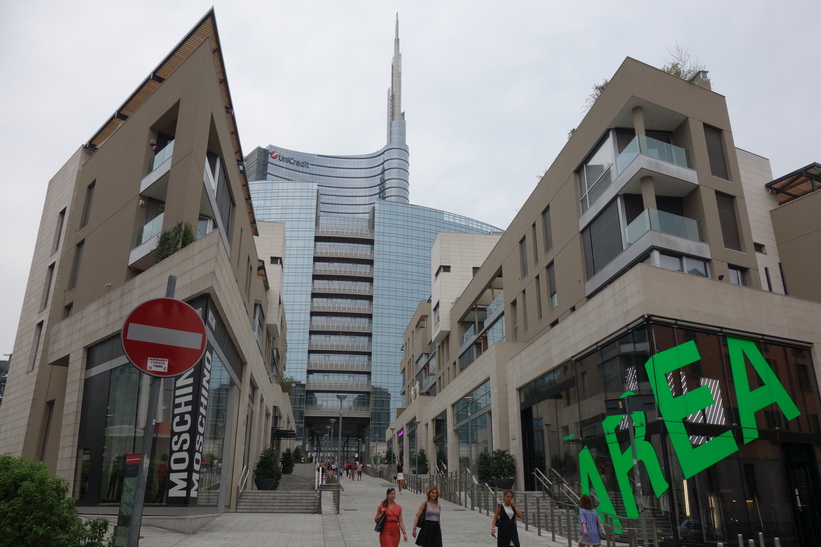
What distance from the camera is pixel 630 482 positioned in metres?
17.0

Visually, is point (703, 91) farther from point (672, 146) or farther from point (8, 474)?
point (8, 474)

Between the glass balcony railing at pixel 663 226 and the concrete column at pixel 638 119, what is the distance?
3.06m

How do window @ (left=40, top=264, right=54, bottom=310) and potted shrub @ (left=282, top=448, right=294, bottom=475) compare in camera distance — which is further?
potted shrub @ (left=282, top=448, right=294, bottom=475)

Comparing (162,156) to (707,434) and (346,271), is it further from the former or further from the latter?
(346,271)

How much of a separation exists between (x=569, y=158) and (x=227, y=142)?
1407 cm

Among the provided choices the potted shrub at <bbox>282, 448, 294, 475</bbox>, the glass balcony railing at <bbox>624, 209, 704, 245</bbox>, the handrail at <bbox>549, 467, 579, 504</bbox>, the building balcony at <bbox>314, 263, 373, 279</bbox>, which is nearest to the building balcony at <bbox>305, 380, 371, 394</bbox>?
the building balcony at <bbox>314, 263, 373, 279</bbox>

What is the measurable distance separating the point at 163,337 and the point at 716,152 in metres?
23.2

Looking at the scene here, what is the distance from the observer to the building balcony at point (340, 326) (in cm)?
9819

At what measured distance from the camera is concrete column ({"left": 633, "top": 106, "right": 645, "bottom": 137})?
72.3 ft

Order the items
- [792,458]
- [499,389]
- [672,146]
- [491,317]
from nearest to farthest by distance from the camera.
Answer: [792,458], [672,146], [499,389], [491,317]

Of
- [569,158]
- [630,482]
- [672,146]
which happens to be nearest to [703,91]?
[672,146]

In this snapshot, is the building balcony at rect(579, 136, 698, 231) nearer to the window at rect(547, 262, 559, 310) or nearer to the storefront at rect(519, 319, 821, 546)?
the window at rect(547, 262, 559, 310)

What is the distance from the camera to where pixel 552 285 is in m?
28.6

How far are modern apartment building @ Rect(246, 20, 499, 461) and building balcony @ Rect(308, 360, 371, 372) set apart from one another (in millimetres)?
154
